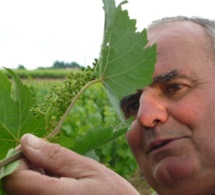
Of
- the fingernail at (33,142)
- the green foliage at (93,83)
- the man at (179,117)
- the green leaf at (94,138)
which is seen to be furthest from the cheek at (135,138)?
the fingernail at (33,142)

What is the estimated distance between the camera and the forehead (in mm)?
2193

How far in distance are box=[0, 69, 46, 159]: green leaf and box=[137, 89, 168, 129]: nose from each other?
90cm

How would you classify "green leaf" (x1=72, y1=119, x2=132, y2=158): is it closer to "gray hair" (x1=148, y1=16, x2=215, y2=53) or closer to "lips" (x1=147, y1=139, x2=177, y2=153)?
"lips" (x1=147, y1=139, x2=177, y2=153)

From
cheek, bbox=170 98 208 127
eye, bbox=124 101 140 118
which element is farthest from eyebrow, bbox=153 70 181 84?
eye, bbox=124 101 140 118

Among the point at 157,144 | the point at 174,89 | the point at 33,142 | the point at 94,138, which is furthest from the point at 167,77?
the point at 33,142

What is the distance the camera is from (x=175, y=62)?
219 centimetres

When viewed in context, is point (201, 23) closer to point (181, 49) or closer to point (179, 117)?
point (181, 49)

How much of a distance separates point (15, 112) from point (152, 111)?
38.4 inches

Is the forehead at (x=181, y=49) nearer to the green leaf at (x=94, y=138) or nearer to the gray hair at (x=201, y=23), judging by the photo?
the gray hair at (x=201, y=23)

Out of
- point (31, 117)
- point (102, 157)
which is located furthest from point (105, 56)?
point (102, 157)

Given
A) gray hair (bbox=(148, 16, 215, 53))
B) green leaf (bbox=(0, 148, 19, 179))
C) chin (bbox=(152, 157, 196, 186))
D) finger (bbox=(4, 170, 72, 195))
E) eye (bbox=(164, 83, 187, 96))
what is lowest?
chin (bbox=(152, 157, 196, 186))

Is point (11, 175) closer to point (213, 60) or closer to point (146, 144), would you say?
point (146, 144)

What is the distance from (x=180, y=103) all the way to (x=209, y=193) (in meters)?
0.49

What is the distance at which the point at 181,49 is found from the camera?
7.29 ft
